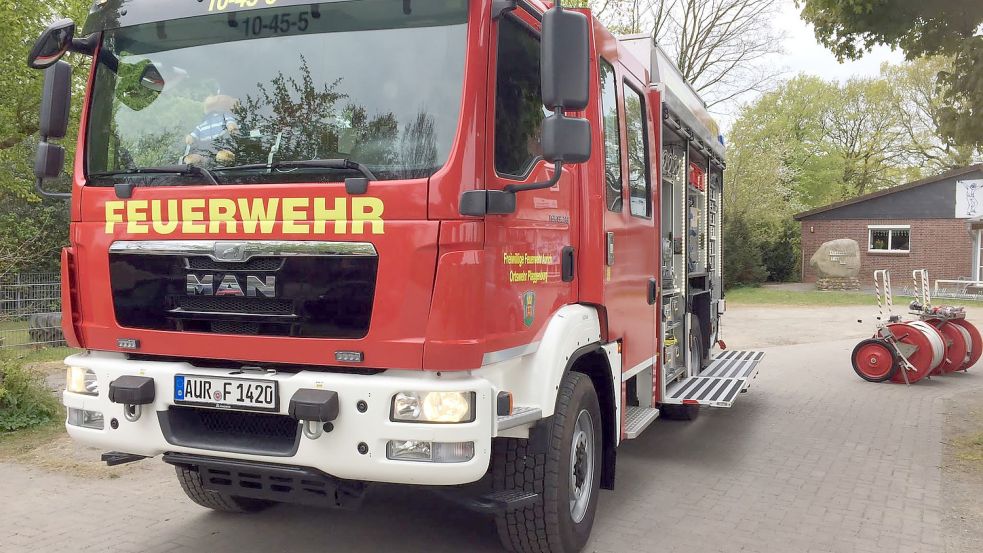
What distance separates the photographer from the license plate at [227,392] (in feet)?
11.5

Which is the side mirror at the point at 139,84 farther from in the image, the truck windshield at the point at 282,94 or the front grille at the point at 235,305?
the front grille at the point at 235,305

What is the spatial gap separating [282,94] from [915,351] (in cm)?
943

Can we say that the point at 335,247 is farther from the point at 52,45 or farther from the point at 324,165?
the point at 52,45

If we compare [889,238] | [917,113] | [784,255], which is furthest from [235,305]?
[917,113]

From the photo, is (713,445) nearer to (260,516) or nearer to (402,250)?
(260,516)

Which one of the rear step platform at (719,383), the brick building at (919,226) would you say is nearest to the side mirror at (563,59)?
the rear step platform at (719,383)

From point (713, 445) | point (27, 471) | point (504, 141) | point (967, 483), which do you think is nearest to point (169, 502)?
point (27, 471)

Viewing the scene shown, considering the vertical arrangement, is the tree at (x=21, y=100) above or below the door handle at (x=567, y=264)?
above

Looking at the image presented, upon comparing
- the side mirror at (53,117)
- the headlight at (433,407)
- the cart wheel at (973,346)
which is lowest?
the cart wheel at (973,346)

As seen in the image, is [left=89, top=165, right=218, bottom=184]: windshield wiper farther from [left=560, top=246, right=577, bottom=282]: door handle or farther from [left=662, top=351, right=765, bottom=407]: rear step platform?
[left=662, top=351, right=765, bottom=407]: rear step platform

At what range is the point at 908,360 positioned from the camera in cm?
1046

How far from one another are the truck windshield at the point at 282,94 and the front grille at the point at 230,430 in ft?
3.55

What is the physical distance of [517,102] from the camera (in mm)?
3805

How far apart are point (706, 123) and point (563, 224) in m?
4.69
